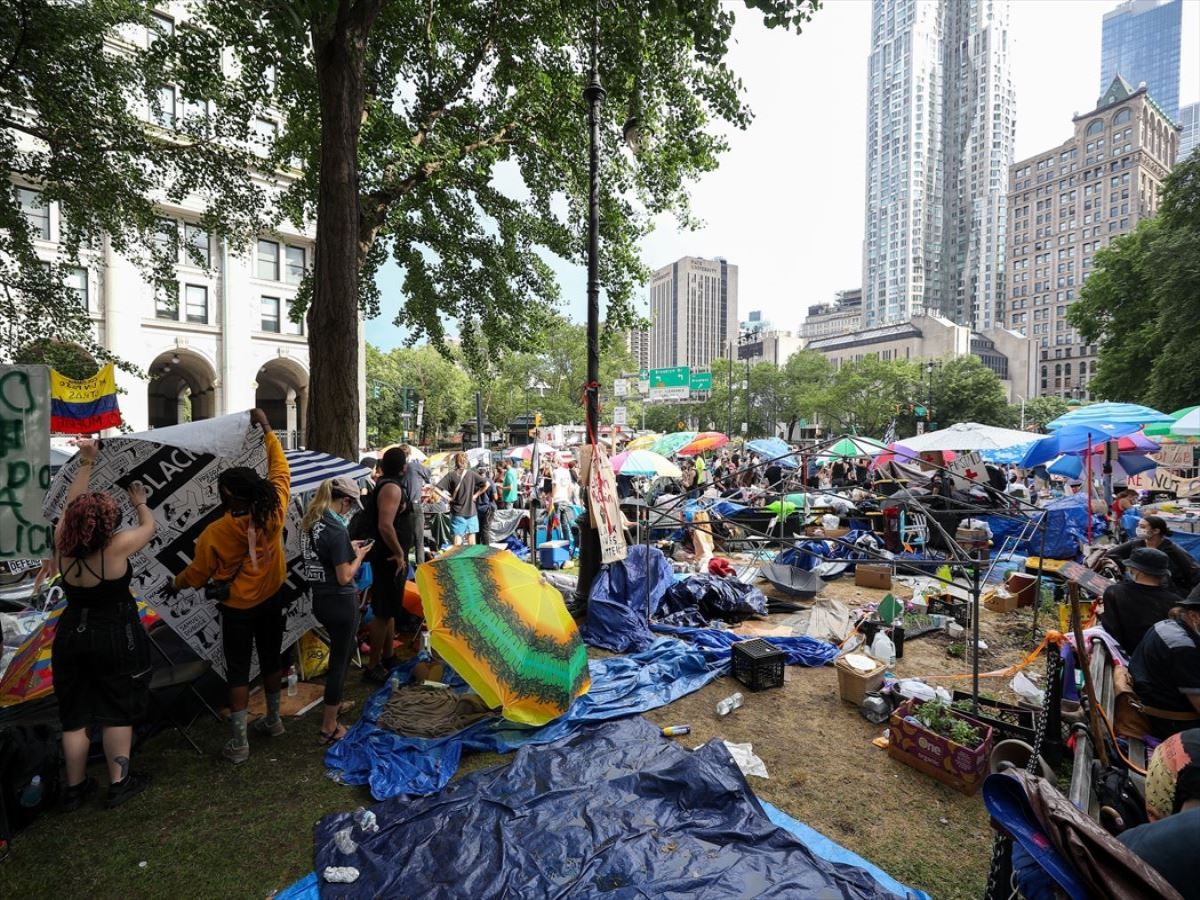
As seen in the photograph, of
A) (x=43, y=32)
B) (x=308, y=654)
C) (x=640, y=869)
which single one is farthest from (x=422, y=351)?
(x=640, y=869)

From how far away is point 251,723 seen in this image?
15.3 feet

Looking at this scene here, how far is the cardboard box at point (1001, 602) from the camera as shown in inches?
327

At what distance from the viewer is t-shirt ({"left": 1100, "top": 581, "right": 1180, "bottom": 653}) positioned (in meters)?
4.35

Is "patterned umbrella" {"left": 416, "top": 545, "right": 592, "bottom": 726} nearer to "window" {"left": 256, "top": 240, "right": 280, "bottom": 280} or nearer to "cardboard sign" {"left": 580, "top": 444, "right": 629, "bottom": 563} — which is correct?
"cardboard sign" {"left": 580, "top": 444, "right": 629, "bottom": 563}

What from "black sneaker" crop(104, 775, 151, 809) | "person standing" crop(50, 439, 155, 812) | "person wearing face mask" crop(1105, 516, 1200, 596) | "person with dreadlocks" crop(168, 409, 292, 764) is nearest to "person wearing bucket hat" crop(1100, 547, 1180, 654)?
"person wearing face mask" crop(1105, 516, 1200, 596)

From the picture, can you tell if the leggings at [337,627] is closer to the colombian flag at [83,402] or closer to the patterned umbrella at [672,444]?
the colombian flag at [83,402]

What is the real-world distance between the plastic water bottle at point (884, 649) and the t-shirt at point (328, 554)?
5.44 meters

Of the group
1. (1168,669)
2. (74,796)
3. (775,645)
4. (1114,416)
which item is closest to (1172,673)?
(1168,669)

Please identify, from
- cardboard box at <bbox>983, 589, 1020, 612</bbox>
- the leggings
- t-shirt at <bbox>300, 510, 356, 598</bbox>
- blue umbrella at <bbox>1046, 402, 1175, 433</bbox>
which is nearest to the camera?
t-shirt at <bbox>300, 510, 356, 598</bbox>

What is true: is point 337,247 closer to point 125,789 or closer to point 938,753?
point 125,789

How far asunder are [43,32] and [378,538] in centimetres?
792

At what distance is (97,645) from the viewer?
3443mm

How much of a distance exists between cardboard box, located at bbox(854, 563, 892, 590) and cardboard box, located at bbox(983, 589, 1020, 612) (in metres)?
1.45

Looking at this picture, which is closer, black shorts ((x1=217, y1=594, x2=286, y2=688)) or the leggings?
black shorts ((x1=217, y1=594, x2=286, y2=688))
